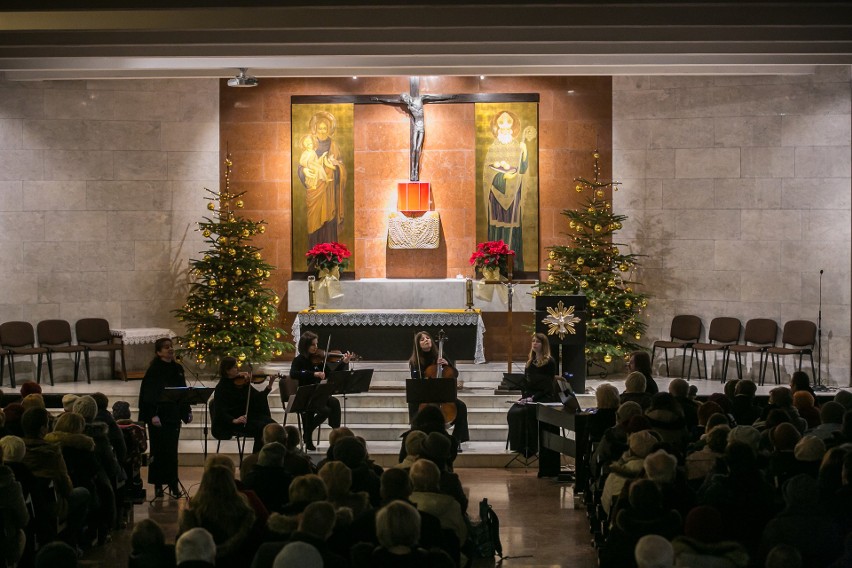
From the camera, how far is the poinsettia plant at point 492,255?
→ 15.5 metres

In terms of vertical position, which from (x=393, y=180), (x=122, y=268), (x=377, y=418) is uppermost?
(x=393, y=180)

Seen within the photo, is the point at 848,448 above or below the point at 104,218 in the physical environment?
below

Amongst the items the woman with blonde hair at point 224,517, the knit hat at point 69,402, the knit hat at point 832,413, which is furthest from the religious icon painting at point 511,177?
the woman with blonde hair at point 224,517

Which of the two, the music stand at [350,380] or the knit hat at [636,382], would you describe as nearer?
the knit hat at [636,382]

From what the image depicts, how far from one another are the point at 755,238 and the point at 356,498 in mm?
11031

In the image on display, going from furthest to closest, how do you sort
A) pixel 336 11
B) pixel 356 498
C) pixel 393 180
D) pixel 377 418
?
pixel 393 180
pixel 377 418
pixel 336 11
pixel 356 498

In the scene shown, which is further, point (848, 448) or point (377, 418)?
point (377, 418)

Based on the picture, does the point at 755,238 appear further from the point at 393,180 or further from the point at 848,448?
the point at 848,448

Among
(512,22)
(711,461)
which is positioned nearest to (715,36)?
(512,22)

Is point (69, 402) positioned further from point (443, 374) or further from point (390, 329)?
point (390, 329)

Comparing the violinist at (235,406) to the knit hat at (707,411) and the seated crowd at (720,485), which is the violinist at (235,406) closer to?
the seated crowd at (720,485)

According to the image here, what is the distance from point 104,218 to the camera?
1579 cm

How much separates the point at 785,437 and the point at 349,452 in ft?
8.98

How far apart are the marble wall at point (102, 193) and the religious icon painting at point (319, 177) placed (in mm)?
1267
